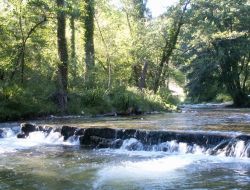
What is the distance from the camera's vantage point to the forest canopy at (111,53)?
21.6m

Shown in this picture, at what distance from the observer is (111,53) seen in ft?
106

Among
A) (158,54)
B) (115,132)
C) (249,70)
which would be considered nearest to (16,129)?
(115,132)

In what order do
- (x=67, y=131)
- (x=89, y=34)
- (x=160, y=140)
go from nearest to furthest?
(x=160, y=140) → (x=67, y=131) → (x=89, y=34)

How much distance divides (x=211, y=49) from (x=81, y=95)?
18191 mm

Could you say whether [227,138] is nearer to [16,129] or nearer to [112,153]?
[112,153]

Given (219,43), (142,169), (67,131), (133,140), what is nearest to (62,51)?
(67,131)

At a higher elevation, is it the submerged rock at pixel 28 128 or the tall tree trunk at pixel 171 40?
the tall tree trunk at pixel 171 40

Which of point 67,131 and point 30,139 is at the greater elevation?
point 67,131

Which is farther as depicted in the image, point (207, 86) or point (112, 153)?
point (207, 86)

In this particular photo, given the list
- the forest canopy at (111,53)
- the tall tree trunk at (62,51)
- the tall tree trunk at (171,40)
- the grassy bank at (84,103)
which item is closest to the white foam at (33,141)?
the grassy bank at (84,103)

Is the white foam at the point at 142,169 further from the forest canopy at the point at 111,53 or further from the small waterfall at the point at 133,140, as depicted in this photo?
the forest canopy at the point at 111,53

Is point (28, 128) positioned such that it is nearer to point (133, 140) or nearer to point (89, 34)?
point (133, 140)

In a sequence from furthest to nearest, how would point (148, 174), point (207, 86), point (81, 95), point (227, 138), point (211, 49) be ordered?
point (207, 86)
point (211, 49)
point (81, 95)
point (227, 138)
point (148, 174)

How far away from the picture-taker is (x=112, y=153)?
39.5 feet
